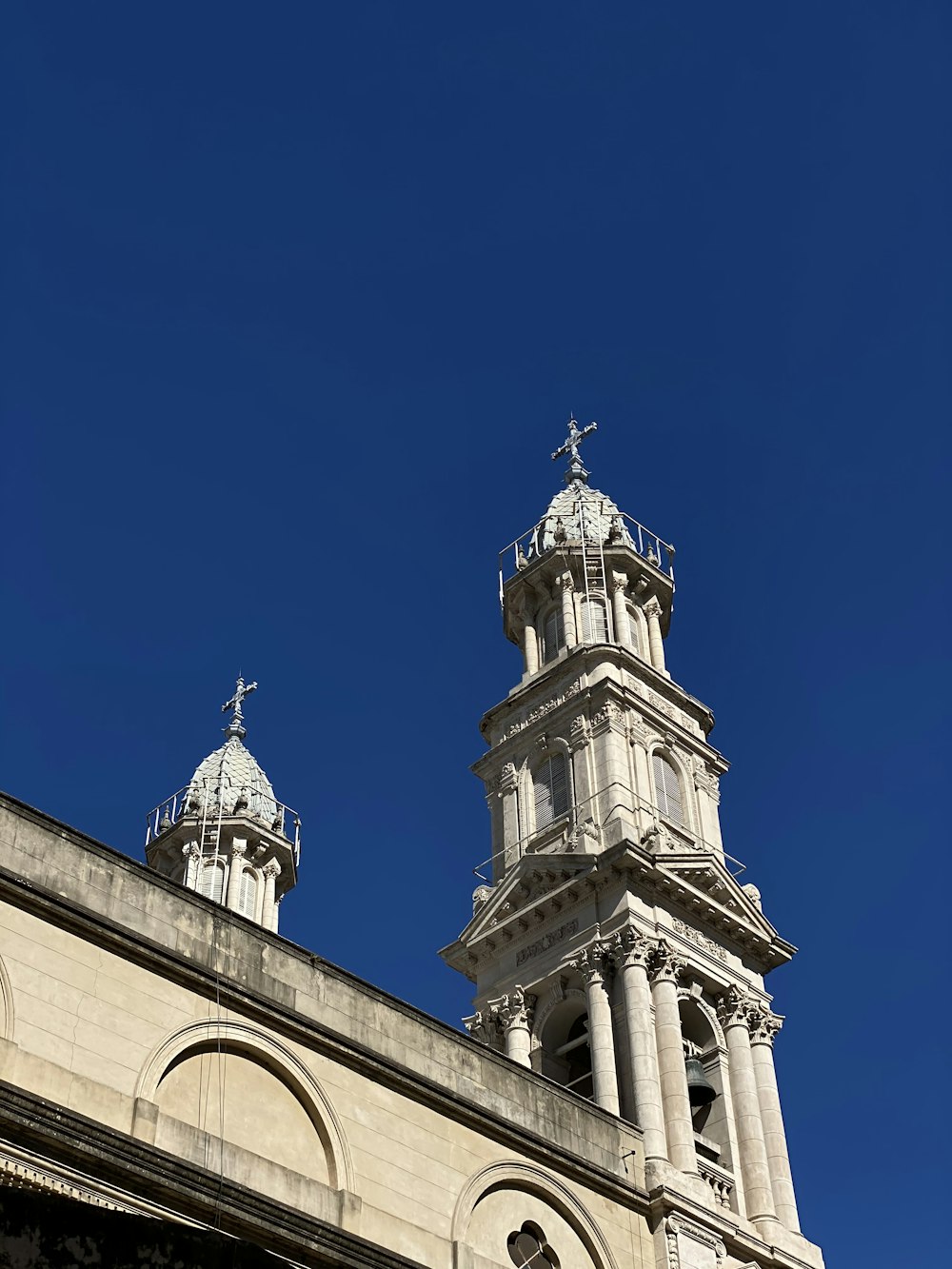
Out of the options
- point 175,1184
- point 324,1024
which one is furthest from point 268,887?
point 175,1184

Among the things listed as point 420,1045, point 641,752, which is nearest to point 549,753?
point 641,752

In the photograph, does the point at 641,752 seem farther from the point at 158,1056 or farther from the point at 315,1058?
the point at 158,1056

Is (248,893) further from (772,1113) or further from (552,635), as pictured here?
(772,1113)

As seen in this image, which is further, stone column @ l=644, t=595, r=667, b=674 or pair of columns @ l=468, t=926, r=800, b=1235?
stone column @ l=644, t=595, r=667, b=674

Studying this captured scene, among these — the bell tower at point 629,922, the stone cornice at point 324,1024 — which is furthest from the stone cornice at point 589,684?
the stone cornice at point 324,1024

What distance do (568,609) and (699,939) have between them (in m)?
10.3

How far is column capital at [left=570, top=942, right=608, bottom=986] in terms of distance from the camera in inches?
1377

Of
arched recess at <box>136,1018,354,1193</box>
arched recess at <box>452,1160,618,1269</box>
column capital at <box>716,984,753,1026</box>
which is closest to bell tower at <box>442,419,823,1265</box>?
column capital at <box>716,984,753,1026</box>

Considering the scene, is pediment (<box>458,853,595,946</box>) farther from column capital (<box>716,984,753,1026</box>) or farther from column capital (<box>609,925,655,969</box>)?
column capital (<box>716,984,753,1026</box>)

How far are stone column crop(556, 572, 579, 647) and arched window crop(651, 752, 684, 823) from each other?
390 centimetres

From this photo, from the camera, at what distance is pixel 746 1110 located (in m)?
35.3

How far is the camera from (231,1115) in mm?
24547

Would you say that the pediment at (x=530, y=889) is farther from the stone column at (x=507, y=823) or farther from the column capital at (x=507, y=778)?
the column capital at (x=507, y=778)

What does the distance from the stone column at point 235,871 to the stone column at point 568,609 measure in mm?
16306
